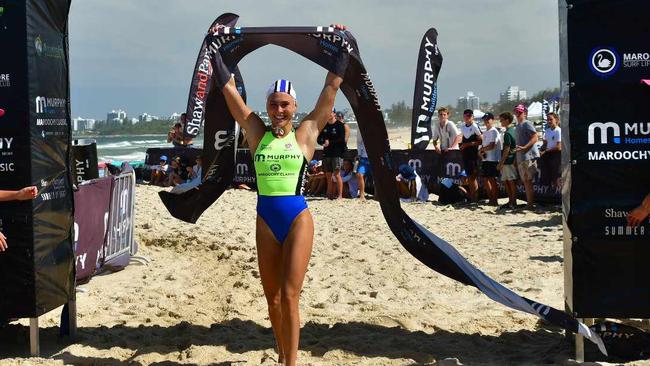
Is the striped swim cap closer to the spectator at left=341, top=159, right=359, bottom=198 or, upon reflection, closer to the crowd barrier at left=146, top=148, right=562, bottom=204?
the crowd barrier at left=146, top=148, right=562, bottom=204

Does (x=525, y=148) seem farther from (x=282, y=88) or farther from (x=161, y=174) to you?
(x=161, y=174)

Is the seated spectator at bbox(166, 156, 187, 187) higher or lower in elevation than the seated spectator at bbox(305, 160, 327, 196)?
higher

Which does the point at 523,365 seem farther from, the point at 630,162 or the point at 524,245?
the point at 524,245

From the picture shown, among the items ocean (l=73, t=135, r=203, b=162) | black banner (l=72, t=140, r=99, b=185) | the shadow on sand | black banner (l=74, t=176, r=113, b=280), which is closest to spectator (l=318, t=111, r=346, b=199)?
black banner (l=72, t=140, r=99, b=185)

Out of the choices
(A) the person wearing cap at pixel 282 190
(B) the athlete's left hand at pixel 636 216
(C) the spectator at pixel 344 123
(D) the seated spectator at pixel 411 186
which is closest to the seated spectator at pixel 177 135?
(C) the spectator at pixel 344 123

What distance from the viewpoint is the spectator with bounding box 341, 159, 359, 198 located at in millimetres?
15323

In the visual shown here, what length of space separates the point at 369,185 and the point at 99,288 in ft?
30.5

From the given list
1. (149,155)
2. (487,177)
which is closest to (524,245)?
(487,177)

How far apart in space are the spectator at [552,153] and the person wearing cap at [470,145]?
1244 millimetres

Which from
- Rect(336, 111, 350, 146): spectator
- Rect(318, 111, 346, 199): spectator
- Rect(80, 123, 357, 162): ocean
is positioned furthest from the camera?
Rect(80, 123, 357, 162): ocean

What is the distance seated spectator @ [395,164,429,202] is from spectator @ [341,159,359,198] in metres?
0.98

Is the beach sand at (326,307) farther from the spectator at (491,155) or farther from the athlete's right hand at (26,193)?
the spectator at (491,155)

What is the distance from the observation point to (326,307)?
6684 mm

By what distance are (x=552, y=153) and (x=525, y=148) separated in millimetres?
1113
